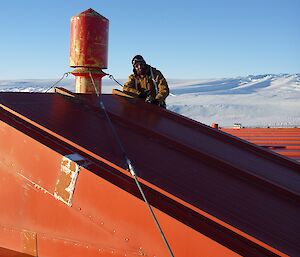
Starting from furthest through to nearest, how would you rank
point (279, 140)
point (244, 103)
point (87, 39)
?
1. point (244, 103)
2. point (279, 140)
3. point (87, 39)

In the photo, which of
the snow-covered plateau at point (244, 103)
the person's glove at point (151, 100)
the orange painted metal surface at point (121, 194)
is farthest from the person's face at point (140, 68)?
the snow-covered plateau at point (244, 103)

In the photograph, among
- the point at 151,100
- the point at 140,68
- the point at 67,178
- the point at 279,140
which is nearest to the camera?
the point at 67,178

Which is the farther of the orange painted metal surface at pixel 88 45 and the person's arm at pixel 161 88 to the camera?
the person's arm at pixel 161 88

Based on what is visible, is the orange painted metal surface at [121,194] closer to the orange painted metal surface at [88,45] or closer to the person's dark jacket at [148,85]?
the orange painted metal surface at [88,45]

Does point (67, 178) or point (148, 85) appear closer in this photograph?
point (67, 178)

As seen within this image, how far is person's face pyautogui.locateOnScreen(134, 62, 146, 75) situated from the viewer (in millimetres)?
5555

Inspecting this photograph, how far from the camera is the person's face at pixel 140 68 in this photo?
5.55 m

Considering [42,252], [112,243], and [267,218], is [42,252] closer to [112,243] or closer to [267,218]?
[112,243]

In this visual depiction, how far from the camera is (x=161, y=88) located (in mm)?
5605

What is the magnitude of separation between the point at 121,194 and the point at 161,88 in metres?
3.60

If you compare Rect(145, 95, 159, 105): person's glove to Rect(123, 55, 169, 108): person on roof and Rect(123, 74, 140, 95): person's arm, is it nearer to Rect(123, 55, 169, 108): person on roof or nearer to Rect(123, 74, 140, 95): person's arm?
Rect(123, 55, 169, 108): person on roof

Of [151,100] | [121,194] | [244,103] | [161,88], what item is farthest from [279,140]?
[244,103]

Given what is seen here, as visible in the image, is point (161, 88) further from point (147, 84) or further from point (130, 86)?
point (130, 86)

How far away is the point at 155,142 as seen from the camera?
328 cm
